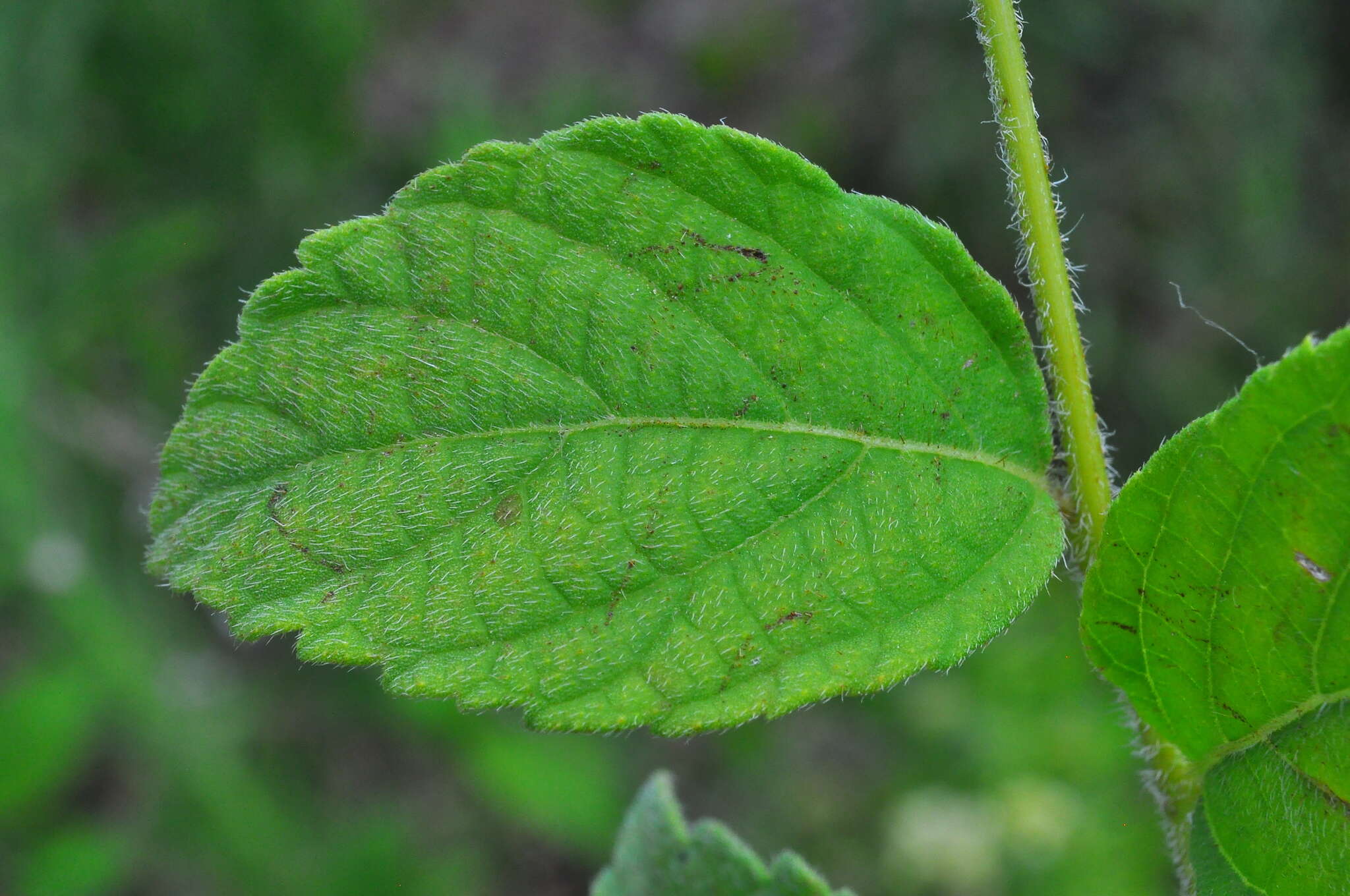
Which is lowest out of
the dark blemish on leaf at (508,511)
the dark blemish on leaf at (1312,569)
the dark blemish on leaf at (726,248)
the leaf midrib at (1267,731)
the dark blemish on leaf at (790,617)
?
the leaf midrib at (1267,731)

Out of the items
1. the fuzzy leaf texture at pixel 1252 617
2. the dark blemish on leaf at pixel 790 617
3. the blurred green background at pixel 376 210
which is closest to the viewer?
the fuzzy leaf texture at pixel 1252 617

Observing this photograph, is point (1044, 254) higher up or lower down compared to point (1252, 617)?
higher up

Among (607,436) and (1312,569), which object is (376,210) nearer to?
(607,436)

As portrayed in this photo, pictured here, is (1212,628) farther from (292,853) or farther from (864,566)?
(292,853)

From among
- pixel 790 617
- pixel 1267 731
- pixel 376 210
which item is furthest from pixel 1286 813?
pixel 376 210

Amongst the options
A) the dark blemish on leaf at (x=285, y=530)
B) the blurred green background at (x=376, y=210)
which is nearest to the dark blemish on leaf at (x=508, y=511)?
the dark blemish on leaf at (x=285, y=530)

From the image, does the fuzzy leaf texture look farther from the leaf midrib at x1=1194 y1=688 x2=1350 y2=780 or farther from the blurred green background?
the blurred green background

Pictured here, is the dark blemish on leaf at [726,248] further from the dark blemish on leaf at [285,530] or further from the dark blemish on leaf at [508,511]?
the dark blemish on leaf at [285,530]
